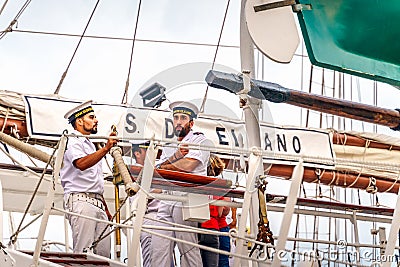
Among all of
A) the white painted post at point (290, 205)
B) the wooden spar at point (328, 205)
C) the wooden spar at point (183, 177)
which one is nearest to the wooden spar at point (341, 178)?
the wooden spar at point (328, 205)

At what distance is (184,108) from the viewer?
3.39 meters

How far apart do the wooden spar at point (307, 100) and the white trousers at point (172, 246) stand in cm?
71

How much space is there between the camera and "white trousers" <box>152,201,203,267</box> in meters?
3.61

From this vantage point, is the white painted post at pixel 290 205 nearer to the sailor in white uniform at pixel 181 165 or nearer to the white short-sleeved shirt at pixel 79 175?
the sailor in white uniform at pixel 181 165

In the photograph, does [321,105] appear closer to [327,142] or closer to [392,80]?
[392,80]

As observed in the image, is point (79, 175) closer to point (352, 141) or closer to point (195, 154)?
point (195, 154)

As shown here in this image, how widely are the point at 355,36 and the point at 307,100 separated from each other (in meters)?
0.69

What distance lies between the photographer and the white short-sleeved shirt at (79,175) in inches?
157

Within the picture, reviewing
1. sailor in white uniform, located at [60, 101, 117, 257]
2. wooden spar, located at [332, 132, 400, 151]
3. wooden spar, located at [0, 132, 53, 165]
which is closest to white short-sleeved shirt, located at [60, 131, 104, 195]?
sailor in white uniform, located at [60, 101, 117, 257]

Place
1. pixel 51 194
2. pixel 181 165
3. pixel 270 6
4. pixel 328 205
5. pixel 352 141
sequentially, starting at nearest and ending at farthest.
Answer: pixel 270 6 < pixel 51 194 < pixel 181 165 < pixel 328 205 < pixel 352 141

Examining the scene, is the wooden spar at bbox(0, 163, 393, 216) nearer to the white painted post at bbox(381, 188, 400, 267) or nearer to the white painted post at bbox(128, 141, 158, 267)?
the white painted post at bbox(128, 141, 158, 267)

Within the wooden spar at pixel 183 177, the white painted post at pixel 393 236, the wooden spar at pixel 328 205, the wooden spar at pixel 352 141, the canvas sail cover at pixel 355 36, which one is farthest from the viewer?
the wooden spar at pixel 352 141

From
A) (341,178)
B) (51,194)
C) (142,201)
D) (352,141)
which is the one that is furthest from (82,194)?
(352,141)

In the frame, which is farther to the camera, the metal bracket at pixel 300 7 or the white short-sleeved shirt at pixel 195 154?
the white short-sleeved shirt at pixel 195 154
